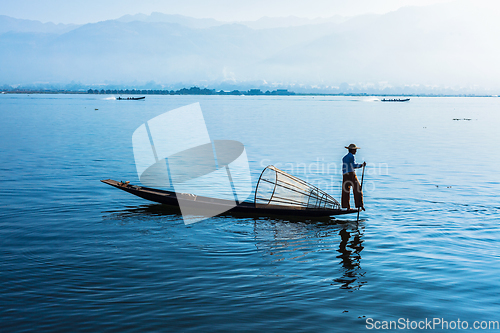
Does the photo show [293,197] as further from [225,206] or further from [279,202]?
[225,206]

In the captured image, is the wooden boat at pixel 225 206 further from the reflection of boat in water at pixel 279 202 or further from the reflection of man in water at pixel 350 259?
the reflection of man in water at pixel 350 259

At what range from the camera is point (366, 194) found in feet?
80.4

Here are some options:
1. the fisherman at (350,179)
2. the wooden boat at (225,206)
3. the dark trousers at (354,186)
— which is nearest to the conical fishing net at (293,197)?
the wooden boat at (225,206)

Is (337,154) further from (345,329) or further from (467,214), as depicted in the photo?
(345,329)

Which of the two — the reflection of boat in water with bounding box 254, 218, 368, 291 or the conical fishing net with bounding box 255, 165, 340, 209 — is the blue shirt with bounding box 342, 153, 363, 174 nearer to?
the conical fishing net with bounding box 255, 165, 340, 209

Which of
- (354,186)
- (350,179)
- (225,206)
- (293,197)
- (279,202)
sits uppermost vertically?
(350,179)

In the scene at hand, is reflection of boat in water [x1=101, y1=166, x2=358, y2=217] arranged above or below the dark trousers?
below

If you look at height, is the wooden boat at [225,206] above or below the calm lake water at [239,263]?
above

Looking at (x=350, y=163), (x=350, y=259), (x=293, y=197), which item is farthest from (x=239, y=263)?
(x=350, y=163)

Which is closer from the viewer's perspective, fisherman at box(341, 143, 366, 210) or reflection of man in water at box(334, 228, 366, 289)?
reflection of man in water at box(334, 228, 366, 289)

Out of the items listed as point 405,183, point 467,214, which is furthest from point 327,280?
point 405,183

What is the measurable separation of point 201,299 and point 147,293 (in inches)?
58.1

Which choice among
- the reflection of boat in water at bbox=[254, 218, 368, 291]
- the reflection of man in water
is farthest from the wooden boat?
the reflection of man in water

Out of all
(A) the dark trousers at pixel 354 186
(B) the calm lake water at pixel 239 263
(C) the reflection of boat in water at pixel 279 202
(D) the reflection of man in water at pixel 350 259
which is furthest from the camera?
(C) the reflection of boat in water at pixel 279 202
